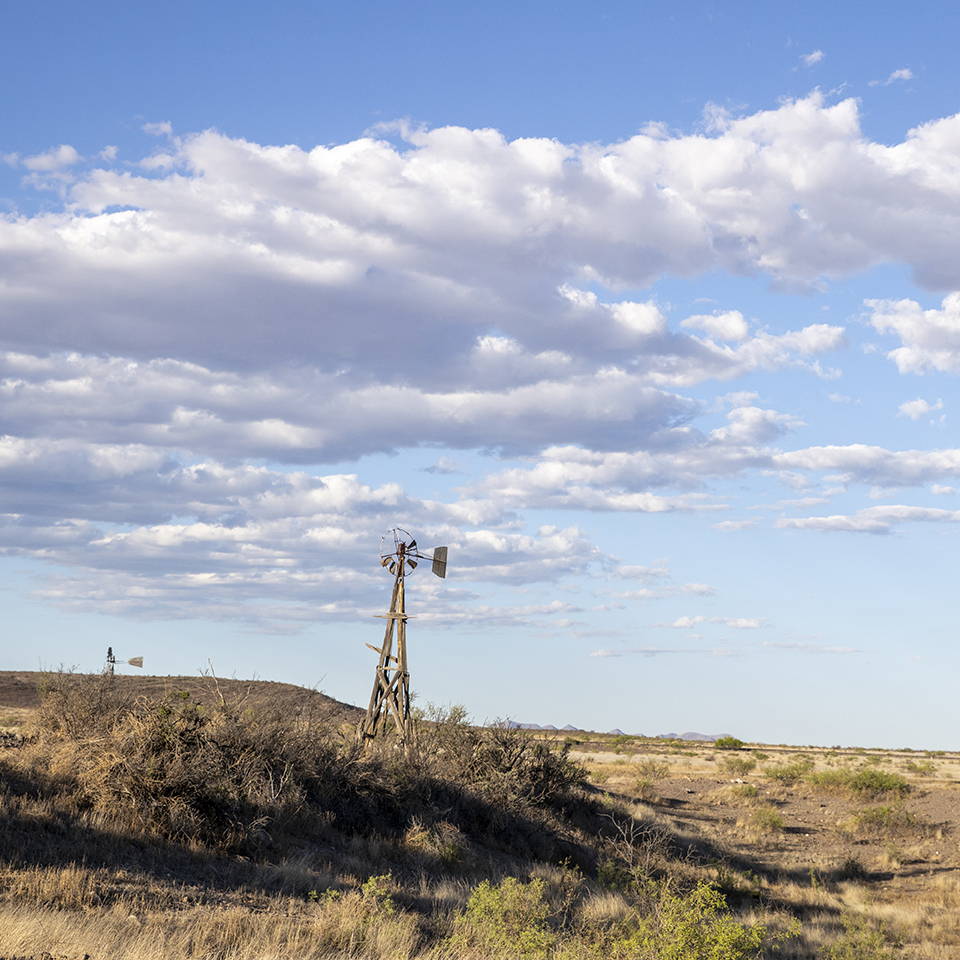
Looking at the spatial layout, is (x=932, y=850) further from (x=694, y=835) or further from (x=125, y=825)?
(x=125, y=825)

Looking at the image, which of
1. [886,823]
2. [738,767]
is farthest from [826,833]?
[738,767]

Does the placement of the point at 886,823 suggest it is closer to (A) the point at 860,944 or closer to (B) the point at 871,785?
(B) the point at 871,785

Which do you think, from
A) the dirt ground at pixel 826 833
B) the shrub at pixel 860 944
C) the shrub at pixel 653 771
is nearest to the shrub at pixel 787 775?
the dirt ground at pixel 826 833

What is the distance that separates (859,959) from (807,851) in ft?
49.4

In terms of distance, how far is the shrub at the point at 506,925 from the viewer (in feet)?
36.6

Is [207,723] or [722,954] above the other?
[207,723]

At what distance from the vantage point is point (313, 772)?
59.5ft

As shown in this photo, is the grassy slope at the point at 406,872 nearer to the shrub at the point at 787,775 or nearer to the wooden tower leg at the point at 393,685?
the wooden tower leg at the point at 393,685

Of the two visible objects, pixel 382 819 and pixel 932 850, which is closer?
pixel 382 819

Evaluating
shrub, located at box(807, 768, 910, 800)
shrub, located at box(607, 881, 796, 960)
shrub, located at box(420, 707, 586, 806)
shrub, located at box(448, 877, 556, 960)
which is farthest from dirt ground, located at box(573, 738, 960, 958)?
shrub, located at box(448, 877, 556, 960)

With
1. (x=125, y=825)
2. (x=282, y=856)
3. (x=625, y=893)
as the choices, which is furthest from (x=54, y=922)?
(x=625, y=893)

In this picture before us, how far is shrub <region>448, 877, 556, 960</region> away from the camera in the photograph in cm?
1116

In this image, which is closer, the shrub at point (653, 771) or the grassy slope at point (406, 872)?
the grassy slope at point (406, 872)

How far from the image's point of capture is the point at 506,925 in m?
12.2
